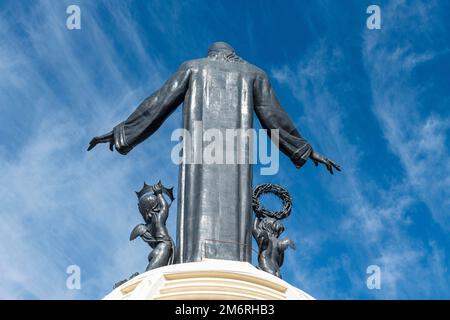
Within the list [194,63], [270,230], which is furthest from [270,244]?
[194,63]

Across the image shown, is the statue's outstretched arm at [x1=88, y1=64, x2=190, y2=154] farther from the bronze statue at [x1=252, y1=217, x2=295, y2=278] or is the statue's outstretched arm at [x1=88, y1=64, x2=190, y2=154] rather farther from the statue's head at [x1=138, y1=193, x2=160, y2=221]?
the bronze statue at [x1=252, y1=217, x2=295, y2=278]

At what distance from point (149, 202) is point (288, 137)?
234 centimetres

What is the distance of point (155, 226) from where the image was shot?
14.6 m

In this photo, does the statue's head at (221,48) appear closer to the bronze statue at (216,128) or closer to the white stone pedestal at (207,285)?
the bronze statue at (216,128)

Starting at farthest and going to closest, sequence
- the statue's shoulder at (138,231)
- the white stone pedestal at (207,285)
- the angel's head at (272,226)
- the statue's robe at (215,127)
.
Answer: the angel's head at (272,226) < the statue's shoulder at (138,231) < the statue's robe at (215,127) < the white stone pedestal at (207,285)

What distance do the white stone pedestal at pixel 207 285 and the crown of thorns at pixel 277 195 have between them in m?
2.02

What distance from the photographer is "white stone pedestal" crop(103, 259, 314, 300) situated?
12859mm

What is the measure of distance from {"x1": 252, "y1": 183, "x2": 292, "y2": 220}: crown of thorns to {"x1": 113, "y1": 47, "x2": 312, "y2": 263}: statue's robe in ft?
1.61

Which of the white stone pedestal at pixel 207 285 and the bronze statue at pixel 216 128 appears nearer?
the white stone pedestal at pixel 207 285

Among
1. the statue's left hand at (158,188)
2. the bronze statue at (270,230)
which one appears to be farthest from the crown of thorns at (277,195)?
the statue's left hand at (158,188)

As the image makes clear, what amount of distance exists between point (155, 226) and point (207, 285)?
1938 mm

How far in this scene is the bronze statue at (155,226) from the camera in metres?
14.2

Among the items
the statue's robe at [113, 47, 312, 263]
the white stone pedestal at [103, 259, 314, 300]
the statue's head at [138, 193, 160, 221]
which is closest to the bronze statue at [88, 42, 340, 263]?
the statue's robe at [113, 47, 312, 263]

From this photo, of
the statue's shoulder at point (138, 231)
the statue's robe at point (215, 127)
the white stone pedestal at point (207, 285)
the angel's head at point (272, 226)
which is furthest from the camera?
the angel's head at point (272, 226)
